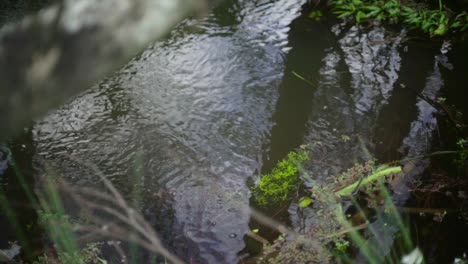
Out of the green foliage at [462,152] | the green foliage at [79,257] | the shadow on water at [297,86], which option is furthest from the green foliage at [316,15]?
the green foliage at [79,257]

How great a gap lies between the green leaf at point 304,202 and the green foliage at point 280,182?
0.29ft

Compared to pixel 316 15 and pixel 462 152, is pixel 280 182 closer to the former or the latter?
pixel 462 152

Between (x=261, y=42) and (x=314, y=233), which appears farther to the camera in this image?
(x=261, y=42)

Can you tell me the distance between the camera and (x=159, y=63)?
3.88 metres

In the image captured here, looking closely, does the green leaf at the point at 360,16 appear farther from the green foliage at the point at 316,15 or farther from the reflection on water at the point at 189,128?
the reflection on water at the point at 189,128

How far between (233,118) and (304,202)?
1.00 meters

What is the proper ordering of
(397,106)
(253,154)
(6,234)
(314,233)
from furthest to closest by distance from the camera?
(397,106)
(253,154)
(6,234)
(314,233)

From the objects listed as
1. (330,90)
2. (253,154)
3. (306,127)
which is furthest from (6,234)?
(330,90)

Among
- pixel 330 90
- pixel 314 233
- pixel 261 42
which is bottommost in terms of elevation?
pixel 314 233

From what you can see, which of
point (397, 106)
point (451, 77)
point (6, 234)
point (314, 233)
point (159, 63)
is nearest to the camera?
point (314, 233)

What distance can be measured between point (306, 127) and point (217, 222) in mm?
1109

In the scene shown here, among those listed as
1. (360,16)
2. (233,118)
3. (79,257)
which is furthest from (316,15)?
(79,257)

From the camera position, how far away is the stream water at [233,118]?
2643mm

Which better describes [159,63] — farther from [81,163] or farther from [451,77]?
[451,77]
